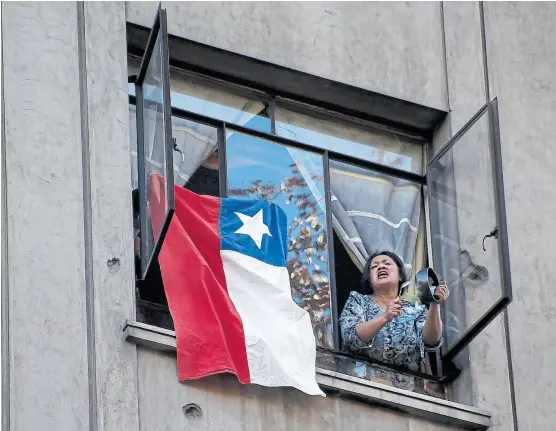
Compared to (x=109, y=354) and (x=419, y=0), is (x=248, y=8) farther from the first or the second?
(x=109, y=354)

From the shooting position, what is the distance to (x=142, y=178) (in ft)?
45.5

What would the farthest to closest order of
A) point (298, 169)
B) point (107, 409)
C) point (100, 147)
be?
point (298, 169) → point (100, 147) → point (107, 409)

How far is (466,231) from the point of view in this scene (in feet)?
48.0

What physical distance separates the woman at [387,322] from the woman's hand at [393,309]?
0.02 meters

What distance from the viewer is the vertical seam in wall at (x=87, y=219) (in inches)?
511

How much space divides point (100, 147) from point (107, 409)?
1897 millimetres

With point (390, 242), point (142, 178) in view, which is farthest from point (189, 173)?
point (390, 242)

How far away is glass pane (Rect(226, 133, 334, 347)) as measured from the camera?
47.9ft

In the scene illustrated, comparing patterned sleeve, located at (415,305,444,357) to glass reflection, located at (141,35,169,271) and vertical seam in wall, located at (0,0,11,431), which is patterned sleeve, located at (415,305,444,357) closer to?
glass reflection, located at (141,35,169,271)

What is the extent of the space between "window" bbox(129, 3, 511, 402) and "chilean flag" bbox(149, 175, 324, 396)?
0.27m

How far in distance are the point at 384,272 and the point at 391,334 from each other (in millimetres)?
491

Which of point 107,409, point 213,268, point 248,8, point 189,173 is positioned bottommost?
point 107,409

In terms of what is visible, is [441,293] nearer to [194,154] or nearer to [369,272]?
[369,272]

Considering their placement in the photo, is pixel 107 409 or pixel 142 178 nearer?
pixel 107 409
